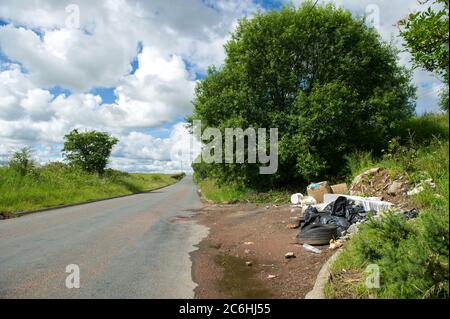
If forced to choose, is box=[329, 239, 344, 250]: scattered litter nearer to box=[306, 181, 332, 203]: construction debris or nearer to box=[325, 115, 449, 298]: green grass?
box=[325, 115, 449, 298]: green grass

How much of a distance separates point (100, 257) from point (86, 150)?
32.8m

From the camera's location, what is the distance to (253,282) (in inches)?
229

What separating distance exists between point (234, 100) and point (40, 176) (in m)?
13.4

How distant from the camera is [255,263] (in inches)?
274

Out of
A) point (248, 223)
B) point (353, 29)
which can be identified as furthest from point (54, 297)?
point (353, 29)

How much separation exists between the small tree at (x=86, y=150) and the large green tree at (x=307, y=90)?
21596 millimetres

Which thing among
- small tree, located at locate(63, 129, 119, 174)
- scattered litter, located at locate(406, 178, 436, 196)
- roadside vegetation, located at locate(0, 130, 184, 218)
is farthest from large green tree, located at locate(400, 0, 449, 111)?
small tree, located at locate(63, 129, 119, 174)

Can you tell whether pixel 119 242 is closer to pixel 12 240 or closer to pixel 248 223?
pixel 12 240

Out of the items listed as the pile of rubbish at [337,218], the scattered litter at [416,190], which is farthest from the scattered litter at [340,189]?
the scattered litter at [416,190]

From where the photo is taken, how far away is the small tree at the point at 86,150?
3719 cm

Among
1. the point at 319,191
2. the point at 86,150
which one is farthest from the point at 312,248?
the point at 86,150

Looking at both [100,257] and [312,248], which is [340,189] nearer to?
[312,248]

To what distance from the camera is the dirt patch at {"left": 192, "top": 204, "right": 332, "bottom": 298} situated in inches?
211
